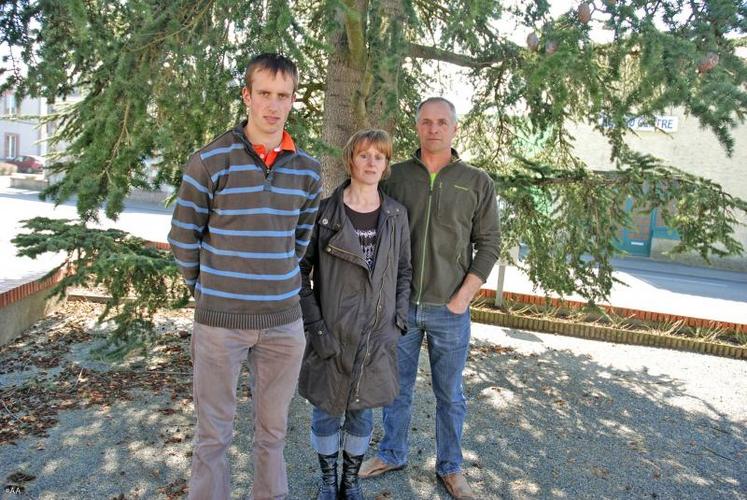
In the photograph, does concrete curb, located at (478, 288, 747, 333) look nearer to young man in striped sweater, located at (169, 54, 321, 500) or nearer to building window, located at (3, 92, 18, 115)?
young man in striped sweater, located at (169, 54, 321, 500)

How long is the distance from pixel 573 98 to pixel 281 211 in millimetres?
2758

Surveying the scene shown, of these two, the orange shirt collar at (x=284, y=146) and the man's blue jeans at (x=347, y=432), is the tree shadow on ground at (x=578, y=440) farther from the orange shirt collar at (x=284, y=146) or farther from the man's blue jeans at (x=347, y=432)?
the orange shirt collar at (x=284, y=146)

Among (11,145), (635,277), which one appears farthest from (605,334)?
(11,145)

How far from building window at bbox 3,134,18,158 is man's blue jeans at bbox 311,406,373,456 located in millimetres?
49319

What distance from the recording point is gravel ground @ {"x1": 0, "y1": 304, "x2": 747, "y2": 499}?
3504 millimetres

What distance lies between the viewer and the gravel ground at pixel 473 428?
11.5ft

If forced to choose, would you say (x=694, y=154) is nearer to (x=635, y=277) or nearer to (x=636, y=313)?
(x=635, y=277)

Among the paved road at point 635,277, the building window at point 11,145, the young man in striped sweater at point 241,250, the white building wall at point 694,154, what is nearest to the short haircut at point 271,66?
the young man in striped sweater at point 241,250

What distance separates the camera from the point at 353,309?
302 cm

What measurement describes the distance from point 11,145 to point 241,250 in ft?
165

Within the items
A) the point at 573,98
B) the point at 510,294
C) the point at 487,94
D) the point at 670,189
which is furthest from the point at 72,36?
the point at 510,294

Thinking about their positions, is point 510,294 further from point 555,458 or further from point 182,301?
point 182,301

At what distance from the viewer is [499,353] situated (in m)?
6.68

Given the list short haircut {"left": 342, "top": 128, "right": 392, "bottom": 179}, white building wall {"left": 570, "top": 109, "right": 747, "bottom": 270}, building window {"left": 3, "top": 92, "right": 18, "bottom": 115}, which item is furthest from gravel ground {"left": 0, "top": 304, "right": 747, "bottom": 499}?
white building wall {"left": 570, "top": 109, "right": 747, "bottom": 270}
